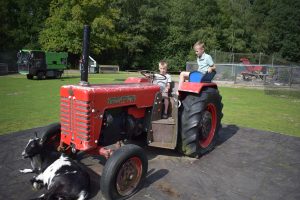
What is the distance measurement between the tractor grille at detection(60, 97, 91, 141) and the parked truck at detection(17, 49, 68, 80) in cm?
1730

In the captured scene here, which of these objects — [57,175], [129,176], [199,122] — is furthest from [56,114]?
[129,176]

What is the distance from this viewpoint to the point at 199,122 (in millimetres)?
→ 5105

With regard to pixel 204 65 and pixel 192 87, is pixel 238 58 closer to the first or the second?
pixel 204 65

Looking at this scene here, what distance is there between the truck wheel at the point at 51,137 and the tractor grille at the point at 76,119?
50 cm

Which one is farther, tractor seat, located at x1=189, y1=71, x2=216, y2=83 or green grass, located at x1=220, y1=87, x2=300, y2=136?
green grass, located at x1=220, y1=87, x2=300, y2=136

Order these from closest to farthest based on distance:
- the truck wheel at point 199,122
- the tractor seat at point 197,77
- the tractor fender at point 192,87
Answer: the truck wheel at point 199,122
the tractor fender at point 192,87
the tractor seat at point 197,77

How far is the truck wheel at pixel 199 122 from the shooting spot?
5035 millimetres

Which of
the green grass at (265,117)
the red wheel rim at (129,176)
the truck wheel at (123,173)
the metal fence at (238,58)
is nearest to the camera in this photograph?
the truck wheel at (123,173)

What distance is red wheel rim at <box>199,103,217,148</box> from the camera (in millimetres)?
5688

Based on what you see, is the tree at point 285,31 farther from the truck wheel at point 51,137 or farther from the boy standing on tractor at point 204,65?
the truck wheel at point 51,137

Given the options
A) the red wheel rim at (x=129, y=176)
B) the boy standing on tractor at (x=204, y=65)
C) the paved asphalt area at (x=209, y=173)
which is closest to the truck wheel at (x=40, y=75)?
the paved asphalt area at (x=209, y=173)

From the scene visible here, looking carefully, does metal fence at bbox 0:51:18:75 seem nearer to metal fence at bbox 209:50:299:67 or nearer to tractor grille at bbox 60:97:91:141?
metal fence at bbox 209:50:299:67

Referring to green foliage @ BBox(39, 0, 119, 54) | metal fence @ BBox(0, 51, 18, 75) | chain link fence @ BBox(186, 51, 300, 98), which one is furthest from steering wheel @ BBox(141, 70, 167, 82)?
green foliage @ BBox(39, 0, 119, 54)

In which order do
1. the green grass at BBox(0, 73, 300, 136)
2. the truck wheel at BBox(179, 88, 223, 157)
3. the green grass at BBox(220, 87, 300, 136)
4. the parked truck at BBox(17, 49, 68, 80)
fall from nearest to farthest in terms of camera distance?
the truck wheel at BBox(179, 88, 223, 157) < the green grass at BBox(0, 73, 300, 136) < the green grass at BBox(220, 87, 300, 136) < the parked truck at BBox(17, 49, 68, 80)
